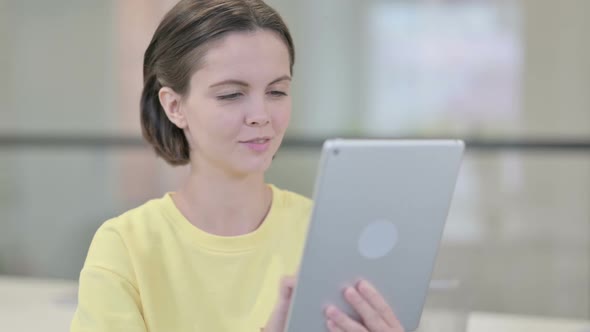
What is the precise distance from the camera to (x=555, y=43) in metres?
3.05

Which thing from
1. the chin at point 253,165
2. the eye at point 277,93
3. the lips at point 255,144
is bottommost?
the chin at point 253,165

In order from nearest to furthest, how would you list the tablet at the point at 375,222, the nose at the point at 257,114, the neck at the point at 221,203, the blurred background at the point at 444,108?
the tablet at the point at 375,222
the nose at the point at 257,114
the neck at the point at 221,203
the blurred background at the point at 444,108

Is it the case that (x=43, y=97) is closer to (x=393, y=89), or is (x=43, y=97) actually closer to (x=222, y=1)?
(x=393, y=89)

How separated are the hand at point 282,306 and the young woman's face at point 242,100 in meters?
0.19

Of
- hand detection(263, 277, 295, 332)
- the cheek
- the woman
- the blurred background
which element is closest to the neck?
the woman

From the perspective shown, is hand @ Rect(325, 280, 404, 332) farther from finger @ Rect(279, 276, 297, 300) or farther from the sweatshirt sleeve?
the sweatshirt sleeve

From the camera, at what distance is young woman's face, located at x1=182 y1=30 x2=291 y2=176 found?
3.68 feet

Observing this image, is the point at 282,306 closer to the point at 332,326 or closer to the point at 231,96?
the point at 332,326

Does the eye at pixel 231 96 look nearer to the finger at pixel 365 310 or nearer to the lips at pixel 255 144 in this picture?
the lips at pixel 255 144

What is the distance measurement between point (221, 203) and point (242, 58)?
0.22 m

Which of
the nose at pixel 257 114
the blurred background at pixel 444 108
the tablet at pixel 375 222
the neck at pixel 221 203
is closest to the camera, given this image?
the tablet at pixel 375 222

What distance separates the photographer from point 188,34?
116 cm

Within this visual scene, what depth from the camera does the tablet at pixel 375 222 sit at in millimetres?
962

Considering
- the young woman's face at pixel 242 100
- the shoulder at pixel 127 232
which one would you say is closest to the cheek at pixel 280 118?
the young woman's face at pixel 242 100
